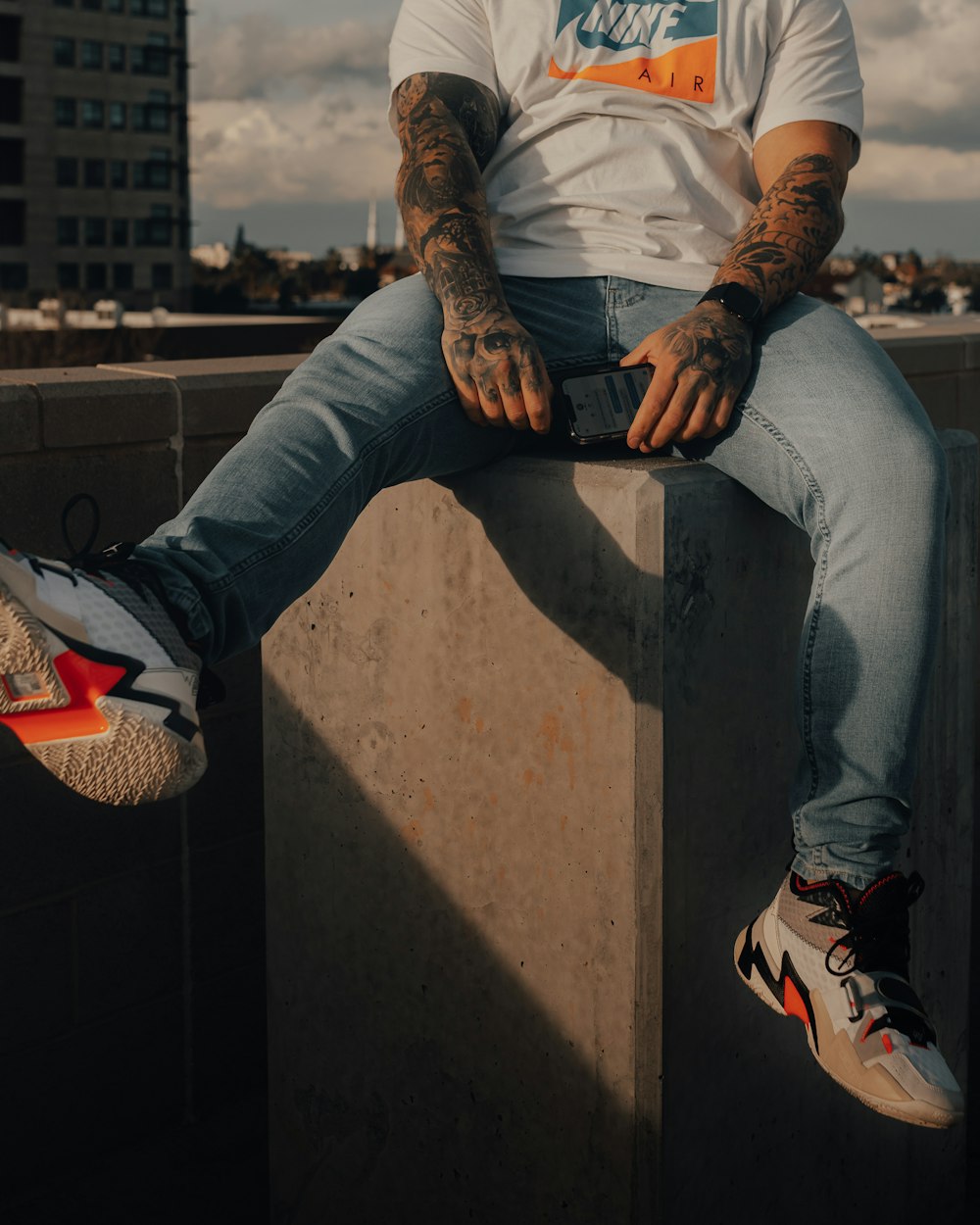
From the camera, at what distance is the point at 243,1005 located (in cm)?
349

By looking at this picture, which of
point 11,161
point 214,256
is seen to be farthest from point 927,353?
point 214,256

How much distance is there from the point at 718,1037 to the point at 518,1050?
1.11 feet

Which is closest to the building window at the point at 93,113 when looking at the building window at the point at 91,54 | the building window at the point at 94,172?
the building window at the point at 91,54

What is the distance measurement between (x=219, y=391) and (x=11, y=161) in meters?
83.1

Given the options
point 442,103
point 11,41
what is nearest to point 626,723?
point 442,103

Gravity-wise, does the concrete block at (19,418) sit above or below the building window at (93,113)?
below

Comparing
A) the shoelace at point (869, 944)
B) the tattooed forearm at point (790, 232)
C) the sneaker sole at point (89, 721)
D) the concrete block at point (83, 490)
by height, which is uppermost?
the tattooed forearm at point (790, 232)

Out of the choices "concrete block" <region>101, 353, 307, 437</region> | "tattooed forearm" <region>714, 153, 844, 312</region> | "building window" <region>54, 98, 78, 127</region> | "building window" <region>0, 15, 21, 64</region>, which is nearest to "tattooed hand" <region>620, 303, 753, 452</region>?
"tattooed forearm" <region>714, 153, 844, 312</region>

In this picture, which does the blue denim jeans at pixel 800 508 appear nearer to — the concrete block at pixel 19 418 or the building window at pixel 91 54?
the concrete block at pixel 19 418

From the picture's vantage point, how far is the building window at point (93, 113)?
80875mm

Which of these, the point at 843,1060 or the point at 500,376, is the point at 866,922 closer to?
the point at 843,1060

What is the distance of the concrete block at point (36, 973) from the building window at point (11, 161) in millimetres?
82711

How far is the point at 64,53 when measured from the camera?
259 feet

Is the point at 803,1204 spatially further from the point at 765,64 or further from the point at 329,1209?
the point at 765,64
